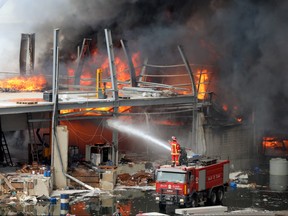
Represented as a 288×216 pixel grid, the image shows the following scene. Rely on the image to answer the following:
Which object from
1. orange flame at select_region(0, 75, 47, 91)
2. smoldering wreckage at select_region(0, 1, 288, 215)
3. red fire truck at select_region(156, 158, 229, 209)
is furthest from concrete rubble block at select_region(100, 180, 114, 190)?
orange flame at select_region(0, 75, 47, 91)

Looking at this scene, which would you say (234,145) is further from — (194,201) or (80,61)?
(194,201)

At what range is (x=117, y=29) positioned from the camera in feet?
172

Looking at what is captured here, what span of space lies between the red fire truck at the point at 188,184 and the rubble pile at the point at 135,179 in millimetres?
5178

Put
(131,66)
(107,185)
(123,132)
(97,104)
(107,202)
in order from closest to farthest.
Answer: (107,202)
(107,185)
(97,104)
(123,132)
(131,66)

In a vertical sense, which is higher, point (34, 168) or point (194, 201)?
point (34, 168)

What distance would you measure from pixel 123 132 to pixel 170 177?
1178 cm

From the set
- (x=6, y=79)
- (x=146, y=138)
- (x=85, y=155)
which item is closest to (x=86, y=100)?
(x=85, y=155)

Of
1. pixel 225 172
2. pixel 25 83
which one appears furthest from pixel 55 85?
pixel 25 83

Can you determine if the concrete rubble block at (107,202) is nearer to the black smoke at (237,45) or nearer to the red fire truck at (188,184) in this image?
the red fire truck at (188,184)

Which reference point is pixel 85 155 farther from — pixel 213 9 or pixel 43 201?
pixel 213 9

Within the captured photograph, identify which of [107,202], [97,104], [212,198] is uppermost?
[97,104]

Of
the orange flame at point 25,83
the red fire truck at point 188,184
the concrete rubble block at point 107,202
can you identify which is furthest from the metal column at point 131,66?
the red fire truck at point 188,184

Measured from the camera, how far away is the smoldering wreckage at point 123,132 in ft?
115

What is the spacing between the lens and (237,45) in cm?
4872
